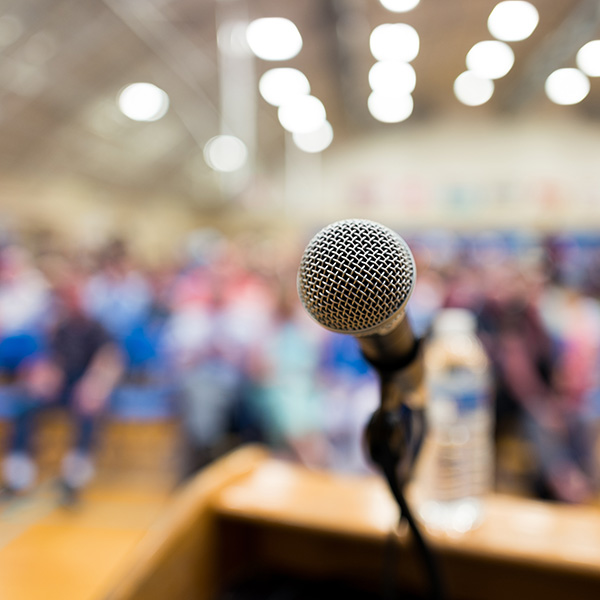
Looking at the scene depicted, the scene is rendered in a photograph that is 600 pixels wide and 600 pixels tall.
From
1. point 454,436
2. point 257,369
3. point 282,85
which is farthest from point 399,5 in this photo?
point 454,436

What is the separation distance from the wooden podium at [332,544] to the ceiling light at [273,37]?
524 centimetres

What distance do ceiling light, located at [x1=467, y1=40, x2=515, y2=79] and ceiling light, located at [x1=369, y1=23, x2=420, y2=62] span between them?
0.77m

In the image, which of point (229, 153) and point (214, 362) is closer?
point (214, 362)

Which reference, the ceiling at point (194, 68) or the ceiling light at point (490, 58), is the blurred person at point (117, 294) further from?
the ceiling light at point (490, 58)

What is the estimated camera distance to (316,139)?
10.1 metres

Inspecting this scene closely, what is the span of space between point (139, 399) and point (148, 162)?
8894 mm

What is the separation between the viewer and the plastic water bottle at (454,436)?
90 cm

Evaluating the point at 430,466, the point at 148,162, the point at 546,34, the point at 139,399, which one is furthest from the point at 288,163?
the point at 430,466

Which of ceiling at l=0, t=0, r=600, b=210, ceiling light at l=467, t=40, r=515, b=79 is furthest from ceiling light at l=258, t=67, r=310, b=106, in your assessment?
ceiling light at l=467, t=40, r=515, b=79

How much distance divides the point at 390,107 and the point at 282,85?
9.60 feet

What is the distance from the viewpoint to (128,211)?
495 inches

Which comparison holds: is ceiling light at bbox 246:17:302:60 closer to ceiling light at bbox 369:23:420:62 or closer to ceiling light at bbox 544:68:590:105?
ceiling light at bbox 369:23:420:62

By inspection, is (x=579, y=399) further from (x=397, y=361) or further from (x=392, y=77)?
(x=392, y=77)

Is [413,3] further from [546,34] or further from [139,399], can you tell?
[139,399]
